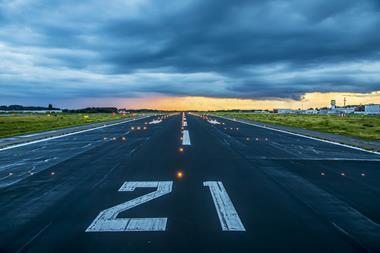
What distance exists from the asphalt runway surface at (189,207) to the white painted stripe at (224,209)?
23 millimetres

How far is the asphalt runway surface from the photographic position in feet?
17.8

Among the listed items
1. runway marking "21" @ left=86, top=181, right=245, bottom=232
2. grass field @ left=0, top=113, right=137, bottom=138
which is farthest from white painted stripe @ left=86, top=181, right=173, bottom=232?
grass field @ left=0, top=113, right=137, bottom=138

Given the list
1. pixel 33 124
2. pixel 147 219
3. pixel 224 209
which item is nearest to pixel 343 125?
pixel 224 209

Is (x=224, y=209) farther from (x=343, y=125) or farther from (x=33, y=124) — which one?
(x=33, y=124)

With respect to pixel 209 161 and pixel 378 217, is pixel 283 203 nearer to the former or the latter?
pixel 378 217

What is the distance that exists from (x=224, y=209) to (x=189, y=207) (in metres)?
0.83

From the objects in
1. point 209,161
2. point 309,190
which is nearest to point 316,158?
point 209,161

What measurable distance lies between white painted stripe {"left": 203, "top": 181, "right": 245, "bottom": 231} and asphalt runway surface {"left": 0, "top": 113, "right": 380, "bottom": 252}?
0.08 ft

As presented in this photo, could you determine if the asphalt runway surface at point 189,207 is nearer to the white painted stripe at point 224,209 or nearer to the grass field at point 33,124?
the white painted stripe at point 224,209

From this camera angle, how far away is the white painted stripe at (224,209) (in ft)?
20.1

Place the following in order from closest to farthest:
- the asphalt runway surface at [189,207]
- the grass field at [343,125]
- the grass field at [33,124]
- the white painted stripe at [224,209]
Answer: the asphalt runway surface at [189,207] < the white painted stripe at [224,209] < the grass field at [343,125] < the grass field at [33,124]

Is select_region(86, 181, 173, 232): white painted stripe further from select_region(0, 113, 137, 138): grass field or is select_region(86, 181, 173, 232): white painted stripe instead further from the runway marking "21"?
select_region(0, 113, 137, 138): grass field

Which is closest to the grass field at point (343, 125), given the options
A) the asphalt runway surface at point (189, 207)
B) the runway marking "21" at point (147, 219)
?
the asphalt runway surface at point (189, 207)

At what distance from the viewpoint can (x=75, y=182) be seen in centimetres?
1023
